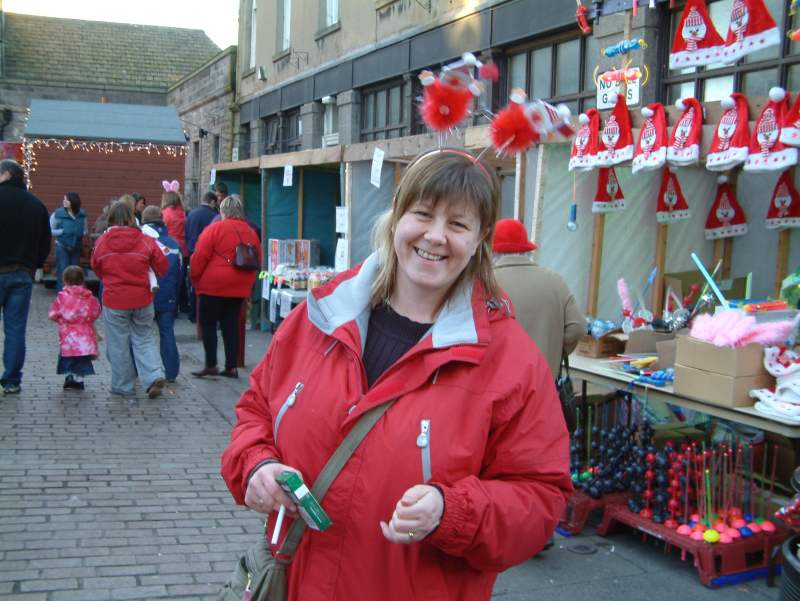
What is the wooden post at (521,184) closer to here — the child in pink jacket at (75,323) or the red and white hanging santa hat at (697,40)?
the red and white hanging santa hat at (697,40)

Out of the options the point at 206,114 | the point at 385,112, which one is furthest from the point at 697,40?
the point at 206,114

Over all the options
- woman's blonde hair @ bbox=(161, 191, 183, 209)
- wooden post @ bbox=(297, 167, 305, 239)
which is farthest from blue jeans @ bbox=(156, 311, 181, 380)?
woman's blonde hair @ bbox=(161, 191, 183, 209)

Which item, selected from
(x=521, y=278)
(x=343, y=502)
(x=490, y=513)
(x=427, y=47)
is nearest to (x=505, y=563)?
(x=490, y=513)

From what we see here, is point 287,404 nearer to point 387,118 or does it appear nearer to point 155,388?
point 155,388

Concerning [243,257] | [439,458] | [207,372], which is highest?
[243,257]

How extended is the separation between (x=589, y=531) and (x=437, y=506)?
12.2 feet

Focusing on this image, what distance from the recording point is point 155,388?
786 centimetres

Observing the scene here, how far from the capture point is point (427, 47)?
13.3m

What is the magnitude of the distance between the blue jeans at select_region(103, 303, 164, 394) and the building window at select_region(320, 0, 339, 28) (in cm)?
1120

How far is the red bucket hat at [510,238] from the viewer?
4.68 meters

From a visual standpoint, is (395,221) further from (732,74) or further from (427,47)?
(427,47)

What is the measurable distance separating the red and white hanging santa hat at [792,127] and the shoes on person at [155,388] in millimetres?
5601

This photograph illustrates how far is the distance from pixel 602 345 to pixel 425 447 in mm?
4023

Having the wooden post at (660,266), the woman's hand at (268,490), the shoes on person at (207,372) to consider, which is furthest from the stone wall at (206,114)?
the woman's hand at (268,490)
